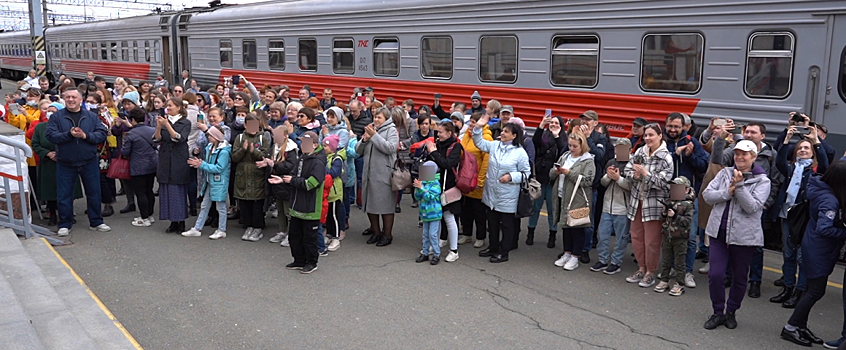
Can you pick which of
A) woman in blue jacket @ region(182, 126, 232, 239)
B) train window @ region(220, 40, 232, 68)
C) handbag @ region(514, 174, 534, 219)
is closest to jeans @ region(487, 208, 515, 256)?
handbag @ region(514, 174, 534, 219)

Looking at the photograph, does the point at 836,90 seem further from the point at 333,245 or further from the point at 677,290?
the point at 333,245

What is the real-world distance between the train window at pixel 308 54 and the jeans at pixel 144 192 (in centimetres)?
675

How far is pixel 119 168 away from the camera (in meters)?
9.47

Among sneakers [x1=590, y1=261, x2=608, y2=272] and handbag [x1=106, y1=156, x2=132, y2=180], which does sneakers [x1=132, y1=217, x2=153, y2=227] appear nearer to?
handbag [x1=106, y1=156, x2=132, y2=180]

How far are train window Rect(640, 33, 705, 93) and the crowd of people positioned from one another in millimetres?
707

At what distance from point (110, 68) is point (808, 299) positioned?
26.7 metres

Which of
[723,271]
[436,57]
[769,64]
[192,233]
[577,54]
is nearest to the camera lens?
[723,271]

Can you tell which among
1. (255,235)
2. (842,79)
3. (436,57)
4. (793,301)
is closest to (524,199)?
(793,301)

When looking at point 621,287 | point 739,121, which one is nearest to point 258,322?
point 621,287

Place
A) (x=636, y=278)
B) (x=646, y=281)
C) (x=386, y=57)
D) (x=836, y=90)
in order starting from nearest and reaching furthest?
(x=646, y=281), (x=636, y=278), (x=836, y=90), (x=386, y=57)

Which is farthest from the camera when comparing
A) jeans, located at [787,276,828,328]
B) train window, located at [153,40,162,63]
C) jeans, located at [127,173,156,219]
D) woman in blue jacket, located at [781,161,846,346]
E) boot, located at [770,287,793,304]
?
train window, located at [153,40,162,63]

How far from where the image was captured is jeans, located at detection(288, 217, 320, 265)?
7.26m

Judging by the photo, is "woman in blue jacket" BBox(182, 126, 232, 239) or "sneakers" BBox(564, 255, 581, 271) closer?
"sneakers" BBox(564, 255, 581, 271)

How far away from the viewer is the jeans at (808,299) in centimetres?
546
